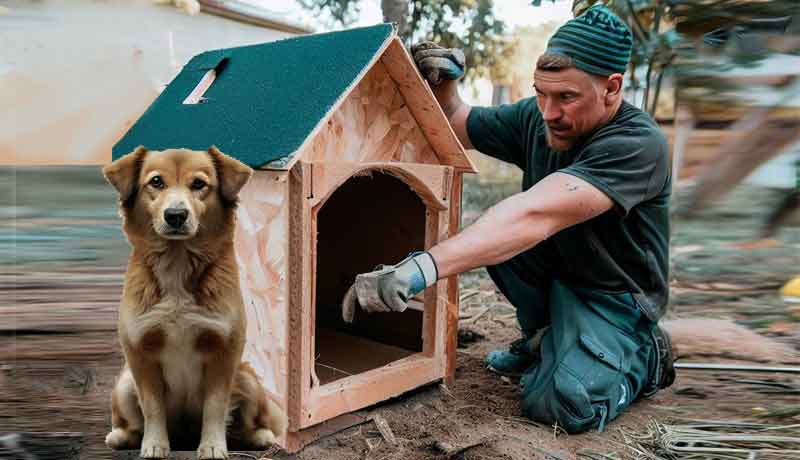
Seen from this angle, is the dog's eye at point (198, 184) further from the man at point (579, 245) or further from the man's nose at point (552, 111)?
the man's nose at point (552, 111)

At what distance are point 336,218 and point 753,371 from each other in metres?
2.70

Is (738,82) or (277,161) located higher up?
(738,82)

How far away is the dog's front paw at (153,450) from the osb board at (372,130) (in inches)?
43.5

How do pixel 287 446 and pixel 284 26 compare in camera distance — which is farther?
pixel 284 26

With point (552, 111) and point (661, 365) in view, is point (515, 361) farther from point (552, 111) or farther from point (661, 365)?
point (552, 111)

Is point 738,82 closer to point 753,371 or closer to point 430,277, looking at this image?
point 430,277

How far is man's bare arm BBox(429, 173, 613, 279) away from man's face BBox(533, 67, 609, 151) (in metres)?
0.38

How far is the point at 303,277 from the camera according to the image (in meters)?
2.20

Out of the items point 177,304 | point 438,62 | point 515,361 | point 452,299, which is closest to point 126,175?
point 177,304

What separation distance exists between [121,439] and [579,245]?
7.07 feet

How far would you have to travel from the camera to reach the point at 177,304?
1.65 meters

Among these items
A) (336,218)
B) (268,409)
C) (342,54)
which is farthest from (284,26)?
(268,409)

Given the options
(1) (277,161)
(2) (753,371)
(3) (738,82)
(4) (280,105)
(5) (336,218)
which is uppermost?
(3) (738,82)

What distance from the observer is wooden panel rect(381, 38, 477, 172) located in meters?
2.49
